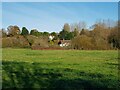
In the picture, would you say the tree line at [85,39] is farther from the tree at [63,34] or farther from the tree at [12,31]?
the tree at [63,34]

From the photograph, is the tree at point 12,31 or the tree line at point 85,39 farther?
the tree at point 12,31

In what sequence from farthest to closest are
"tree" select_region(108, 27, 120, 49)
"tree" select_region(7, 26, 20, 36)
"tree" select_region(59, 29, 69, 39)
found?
"tree" select_region(59, 29, 69, 39) < "tree" select_region(7, 26, 20, 36) < "tree" select_region(108, 27, 120, 49)

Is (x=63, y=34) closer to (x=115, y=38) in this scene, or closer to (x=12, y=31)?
(x=12, y=31)

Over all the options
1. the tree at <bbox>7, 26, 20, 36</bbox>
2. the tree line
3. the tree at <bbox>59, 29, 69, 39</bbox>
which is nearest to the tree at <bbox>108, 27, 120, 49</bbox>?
the tree line

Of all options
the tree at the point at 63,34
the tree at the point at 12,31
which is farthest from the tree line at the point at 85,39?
the tree at the point at 63,34

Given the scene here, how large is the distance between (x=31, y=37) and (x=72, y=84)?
5549cm

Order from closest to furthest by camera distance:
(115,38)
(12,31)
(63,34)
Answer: (115,38) → (12,31) → (63,34)

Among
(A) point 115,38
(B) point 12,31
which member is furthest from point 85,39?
(B) point 12,31

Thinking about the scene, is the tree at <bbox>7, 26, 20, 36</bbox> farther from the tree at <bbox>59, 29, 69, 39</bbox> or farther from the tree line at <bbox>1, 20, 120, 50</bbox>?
the tree at <bbox>59, 29, 69, 39</bbox>

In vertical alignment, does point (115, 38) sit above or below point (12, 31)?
below

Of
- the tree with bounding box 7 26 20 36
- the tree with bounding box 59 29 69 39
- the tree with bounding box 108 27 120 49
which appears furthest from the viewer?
the tree with bounding box 59 29 69 39

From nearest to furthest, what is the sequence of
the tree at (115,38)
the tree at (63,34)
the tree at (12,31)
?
the tree at (115,38)
the tree at (12,31)
the tree at (63,34)

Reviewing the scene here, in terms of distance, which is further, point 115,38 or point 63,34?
point 63,34

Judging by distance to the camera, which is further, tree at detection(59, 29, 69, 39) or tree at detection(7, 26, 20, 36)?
tree at detection(59, 29, 69, 39)
